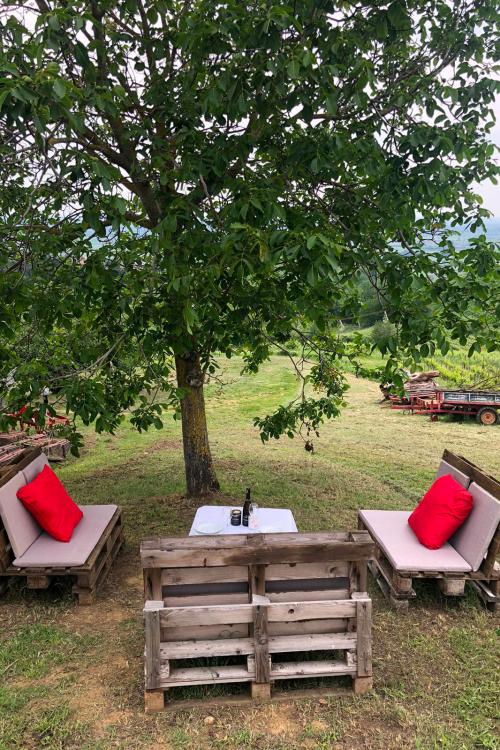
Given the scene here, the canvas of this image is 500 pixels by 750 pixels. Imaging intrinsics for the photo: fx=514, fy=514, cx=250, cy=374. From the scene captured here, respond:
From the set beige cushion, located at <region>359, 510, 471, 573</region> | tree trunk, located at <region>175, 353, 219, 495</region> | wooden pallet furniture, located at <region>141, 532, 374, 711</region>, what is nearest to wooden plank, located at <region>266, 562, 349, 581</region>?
wooden pallet furniture, located at <region>141, 532, 374, 711</region>

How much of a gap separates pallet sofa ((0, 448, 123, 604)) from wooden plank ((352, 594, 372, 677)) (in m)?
2.08

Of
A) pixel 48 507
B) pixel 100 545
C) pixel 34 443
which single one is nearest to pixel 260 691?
pixel 100 545

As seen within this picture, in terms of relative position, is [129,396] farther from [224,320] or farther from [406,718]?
[406,718]

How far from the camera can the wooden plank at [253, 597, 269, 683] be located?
2.92 meters

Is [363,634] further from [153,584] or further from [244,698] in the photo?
[153,584]

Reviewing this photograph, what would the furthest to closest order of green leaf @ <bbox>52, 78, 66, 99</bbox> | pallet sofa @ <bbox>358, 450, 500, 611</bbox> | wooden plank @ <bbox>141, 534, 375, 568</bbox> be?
pallet sofa @ <bbox>358, 450, 500, 611</bbox> < wooden plank @ <bbox>141, 534, 375, 568</bbox> < green leaf @ <bbox>52, 78, 66, 99</bbox>

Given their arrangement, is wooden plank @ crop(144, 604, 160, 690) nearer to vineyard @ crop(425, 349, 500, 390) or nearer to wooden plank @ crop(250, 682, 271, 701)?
wooden plank @ crop(250, 682, 271, 701)

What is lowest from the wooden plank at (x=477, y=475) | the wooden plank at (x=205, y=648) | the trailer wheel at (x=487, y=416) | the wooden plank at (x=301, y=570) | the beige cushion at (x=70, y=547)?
the trailer wheel at (x=487, y=416)

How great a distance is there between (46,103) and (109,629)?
3.44 metres

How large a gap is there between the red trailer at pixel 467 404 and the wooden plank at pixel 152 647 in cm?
1219

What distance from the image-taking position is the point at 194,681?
115 inches

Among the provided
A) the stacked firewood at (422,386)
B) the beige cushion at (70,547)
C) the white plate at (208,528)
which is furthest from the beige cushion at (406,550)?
the stacked firewood at (422,386)

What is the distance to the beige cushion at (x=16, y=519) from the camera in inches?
154

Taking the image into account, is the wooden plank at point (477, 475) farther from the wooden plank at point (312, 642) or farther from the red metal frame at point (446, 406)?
A: the red metal frame at point (446, 406)
